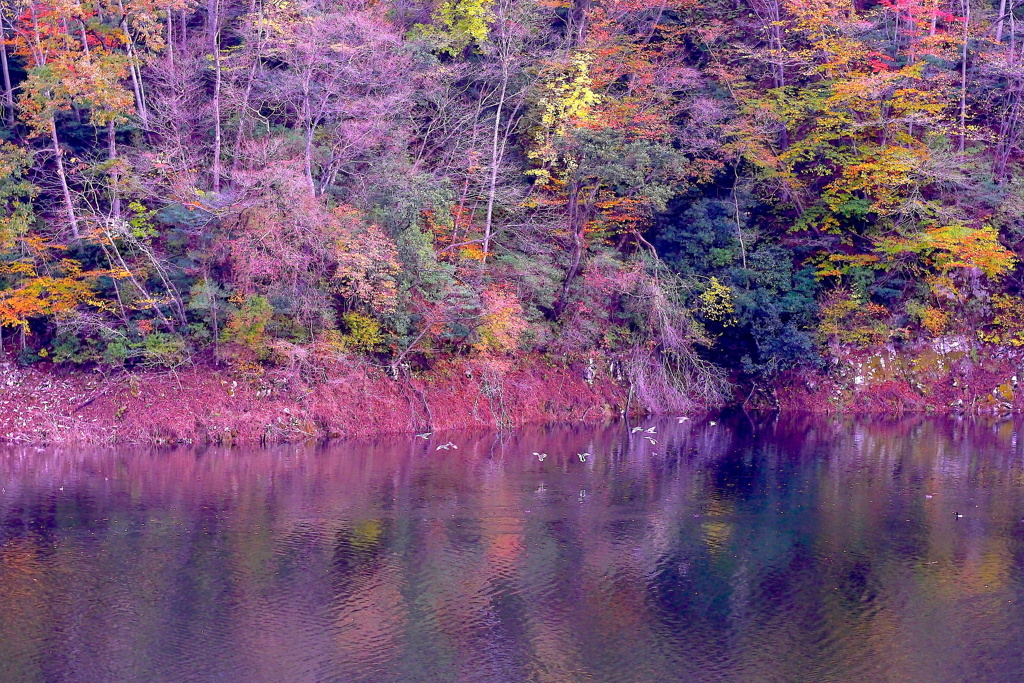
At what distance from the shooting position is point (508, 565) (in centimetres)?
1616

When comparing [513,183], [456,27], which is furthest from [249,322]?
[456,27]

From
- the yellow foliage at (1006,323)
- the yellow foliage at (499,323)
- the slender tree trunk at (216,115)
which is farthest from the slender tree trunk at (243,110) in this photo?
the yellow foliage at (1006,323)

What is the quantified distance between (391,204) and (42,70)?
9.85 metres

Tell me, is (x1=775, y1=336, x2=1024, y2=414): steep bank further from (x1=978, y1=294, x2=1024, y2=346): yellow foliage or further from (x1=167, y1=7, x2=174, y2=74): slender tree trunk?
(x1=167, y1=7, x2=174, y2=74): slender tree trunk

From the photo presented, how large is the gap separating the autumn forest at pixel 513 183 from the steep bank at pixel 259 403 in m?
0.73

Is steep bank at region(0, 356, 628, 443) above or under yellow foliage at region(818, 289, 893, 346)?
under

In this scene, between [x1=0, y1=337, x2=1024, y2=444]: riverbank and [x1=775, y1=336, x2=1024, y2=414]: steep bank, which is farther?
[x1=775, y1=336, x2=1024, y2=414]: steep bank

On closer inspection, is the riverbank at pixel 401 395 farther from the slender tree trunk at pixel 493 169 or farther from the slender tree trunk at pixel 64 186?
the slender tree trunk at pixel 493 169

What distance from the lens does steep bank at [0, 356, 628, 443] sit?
25234 millimetres

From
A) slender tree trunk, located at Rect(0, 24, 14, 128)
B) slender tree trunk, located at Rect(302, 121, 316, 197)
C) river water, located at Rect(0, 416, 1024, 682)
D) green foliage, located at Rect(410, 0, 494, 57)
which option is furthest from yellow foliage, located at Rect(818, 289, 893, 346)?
slender tree trunk, located at Rect(0, 24, 14, 128)

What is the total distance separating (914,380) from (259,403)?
21.7 meters

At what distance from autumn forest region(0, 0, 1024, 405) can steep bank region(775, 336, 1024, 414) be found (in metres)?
0.70

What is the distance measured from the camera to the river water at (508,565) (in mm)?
12297

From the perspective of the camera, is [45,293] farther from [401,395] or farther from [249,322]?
[401,395]
